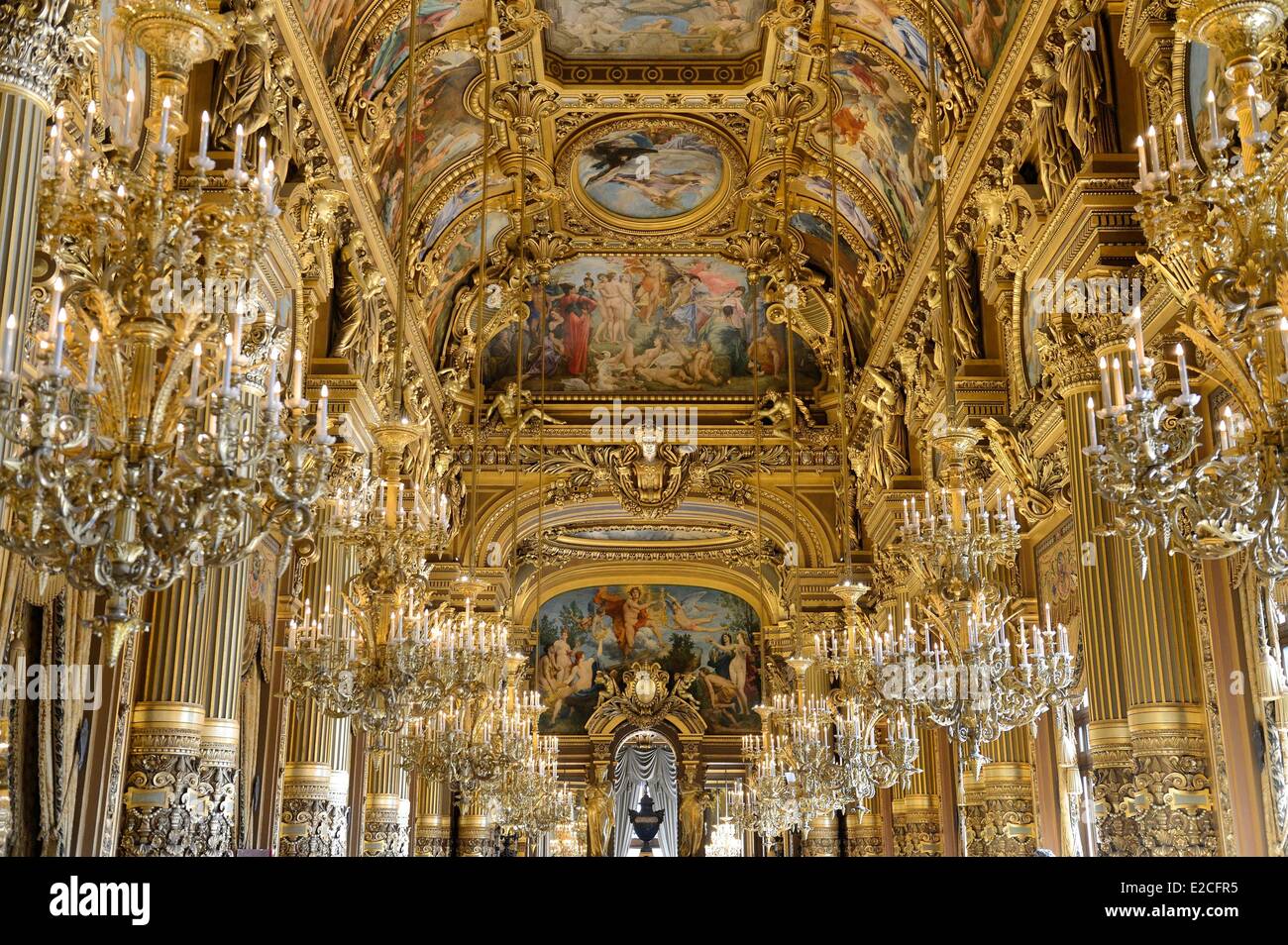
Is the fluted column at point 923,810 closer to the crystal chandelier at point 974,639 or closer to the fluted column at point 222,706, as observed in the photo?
the crystal chandelier at point 974,639

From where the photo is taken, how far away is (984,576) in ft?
29.8

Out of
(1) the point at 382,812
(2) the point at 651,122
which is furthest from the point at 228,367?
(2) the point at 651,122

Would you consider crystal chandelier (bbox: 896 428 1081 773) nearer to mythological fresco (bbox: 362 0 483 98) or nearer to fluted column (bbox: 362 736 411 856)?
mythological fresco (bbox: 362 0 483 98)

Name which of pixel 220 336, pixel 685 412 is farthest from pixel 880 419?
pixel 220 336

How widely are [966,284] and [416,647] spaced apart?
317 inches

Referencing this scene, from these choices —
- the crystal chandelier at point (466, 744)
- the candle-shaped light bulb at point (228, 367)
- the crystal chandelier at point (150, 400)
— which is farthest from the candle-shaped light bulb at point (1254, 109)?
the crystal chandelier at point (466, 744)

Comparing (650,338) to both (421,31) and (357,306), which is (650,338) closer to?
(421,31)

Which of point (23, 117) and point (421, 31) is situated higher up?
point (421, 31)

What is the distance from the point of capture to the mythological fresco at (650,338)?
22.2 metres

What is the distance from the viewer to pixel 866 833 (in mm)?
22875

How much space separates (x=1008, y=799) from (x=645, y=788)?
22.7 metres
